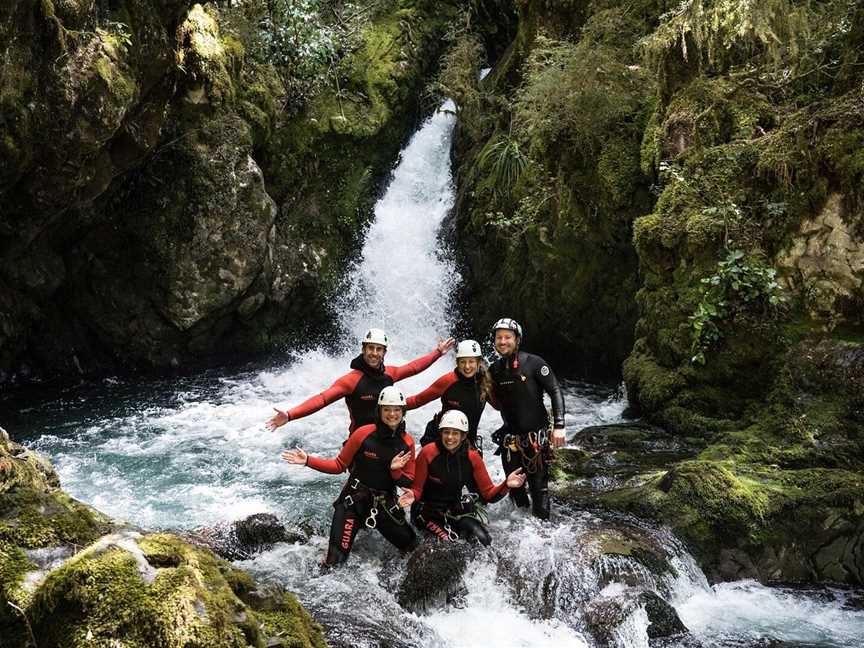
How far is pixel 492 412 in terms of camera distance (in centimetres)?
1179

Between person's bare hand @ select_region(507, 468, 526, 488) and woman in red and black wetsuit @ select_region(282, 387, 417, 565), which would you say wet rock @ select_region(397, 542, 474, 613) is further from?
person's bare hand @ select_region(507, 468, 526, 488)

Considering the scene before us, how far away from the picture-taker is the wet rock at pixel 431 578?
572cm

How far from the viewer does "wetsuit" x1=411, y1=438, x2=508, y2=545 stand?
21.2 feet

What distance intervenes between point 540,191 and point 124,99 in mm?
6929

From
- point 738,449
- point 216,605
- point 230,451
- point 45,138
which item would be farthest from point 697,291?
point 45,138

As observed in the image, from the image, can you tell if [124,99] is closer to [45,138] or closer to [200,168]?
[45,138]

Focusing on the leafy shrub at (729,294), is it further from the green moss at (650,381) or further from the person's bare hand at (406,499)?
the person's bare hand at (406,499)

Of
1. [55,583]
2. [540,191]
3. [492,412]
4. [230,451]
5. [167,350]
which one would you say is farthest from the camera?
[167,350]

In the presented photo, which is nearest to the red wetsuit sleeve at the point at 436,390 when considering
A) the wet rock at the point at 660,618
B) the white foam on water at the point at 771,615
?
the wet rock at the point at 660,618

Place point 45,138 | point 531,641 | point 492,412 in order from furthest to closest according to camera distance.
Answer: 1. point 492,412
2. point 45,138
3. point 531,641

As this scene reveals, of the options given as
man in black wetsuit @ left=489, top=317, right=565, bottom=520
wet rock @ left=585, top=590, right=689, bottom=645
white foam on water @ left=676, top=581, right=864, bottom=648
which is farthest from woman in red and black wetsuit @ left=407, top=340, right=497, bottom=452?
white foam on water @ left=676, top=581, right=864, bottom=648

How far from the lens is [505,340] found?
22.6 ft

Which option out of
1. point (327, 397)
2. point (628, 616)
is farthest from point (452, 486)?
point (628, 616)

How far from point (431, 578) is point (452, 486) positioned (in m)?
0.92
